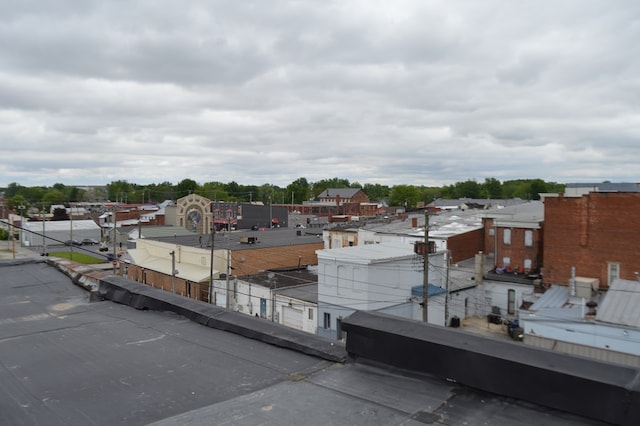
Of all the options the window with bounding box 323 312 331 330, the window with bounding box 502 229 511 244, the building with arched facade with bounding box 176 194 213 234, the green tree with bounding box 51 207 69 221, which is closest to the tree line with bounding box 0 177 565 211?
the green tree with bounding box 51 207 69 221

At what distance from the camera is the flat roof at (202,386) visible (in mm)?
2959

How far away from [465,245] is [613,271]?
387 inches

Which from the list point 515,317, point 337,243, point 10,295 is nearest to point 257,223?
point 337,243

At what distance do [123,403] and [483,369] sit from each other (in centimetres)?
255

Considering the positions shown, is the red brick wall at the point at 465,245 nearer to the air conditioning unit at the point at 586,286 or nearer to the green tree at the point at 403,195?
the air conditioning unit at the point at 586,286

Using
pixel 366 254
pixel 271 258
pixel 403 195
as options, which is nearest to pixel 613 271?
pixel 366 254

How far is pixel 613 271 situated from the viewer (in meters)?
24.2

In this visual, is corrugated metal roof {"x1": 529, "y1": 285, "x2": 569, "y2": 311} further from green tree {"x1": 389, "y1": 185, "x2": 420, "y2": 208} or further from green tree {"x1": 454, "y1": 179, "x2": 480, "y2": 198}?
Answer: green tree {"x1": 454, "y1": 179, "x2": 480, "y2": 198}

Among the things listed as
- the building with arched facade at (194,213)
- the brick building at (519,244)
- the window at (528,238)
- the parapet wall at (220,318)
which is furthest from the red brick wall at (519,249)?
the building with arched facade at (194,213)

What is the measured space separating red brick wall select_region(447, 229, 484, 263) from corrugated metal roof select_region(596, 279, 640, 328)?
39.0 feet

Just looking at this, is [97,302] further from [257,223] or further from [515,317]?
[257,223]

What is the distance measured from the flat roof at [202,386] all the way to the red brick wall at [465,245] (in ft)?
90.0

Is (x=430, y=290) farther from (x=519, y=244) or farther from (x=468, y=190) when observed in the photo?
(x=468, y=190)

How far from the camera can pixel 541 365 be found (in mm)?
2930
